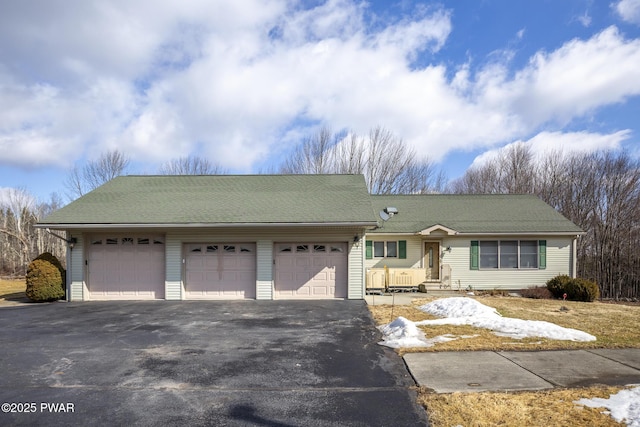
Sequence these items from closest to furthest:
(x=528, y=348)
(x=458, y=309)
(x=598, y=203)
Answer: (x=528, y=348)
(x=458, y=309)
(x=598, y=203)

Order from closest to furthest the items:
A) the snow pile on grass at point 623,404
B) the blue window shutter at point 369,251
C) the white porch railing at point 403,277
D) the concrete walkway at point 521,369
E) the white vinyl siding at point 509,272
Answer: the snow pile on grass at point 623,404, the concrete walkway at point 521,369, the white porch railing at point 403,277, the white vinyl siding at point 509,272, the blue window shutter at point 369,251

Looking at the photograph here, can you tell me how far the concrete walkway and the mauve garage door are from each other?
703 centimetres

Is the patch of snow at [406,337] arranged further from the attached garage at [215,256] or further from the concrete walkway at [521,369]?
the attached garage at [215,256]

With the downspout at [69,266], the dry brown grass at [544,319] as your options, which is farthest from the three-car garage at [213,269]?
the dry brown grass at [544,319]

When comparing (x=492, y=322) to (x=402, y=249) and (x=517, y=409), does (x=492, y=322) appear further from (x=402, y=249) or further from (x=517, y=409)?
(x=402, y=249)

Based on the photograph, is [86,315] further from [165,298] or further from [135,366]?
[135,366]

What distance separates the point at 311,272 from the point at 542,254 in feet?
35.9

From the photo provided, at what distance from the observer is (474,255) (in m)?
17.6

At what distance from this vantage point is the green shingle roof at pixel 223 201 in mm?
13273

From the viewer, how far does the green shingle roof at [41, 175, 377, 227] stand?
43.5 feet

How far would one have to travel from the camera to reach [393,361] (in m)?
6.62

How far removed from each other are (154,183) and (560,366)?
16.1 meters

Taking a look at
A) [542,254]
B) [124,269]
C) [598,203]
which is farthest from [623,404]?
[598,203]

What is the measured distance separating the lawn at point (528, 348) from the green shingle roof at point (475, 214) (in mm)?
4722
